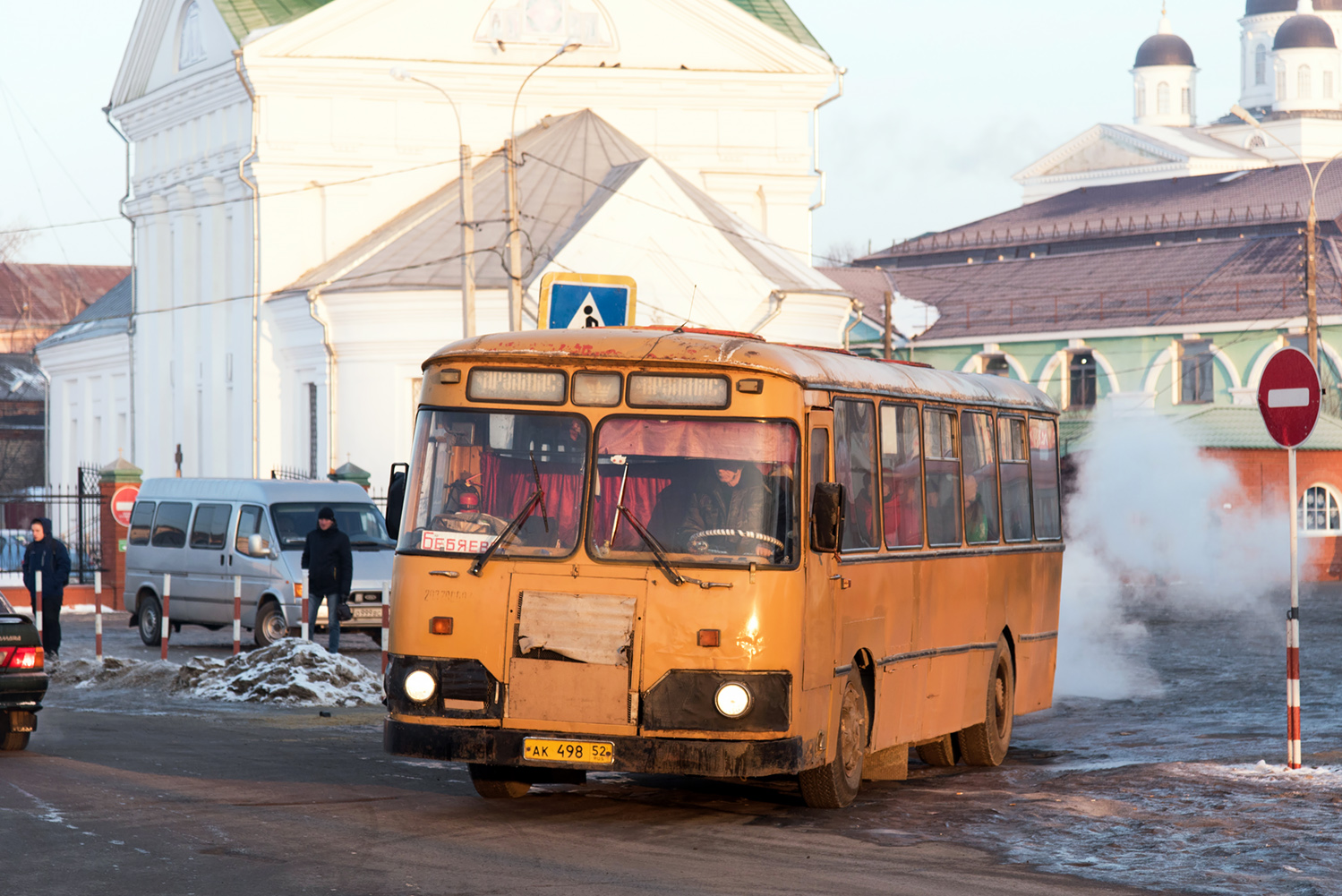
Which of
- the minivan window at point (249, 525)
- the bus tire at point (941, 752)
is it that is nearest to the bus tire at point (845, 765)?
the bus tire at point (941, 752)

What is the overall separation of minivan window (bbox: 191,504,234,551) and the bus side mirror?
1728 cm

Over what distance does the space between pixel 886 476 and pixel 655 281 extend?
33.6 m

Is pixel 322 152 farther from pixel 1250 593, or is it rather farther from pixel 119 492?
pixel 1250 593

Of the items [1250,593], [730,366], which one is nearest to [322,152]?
[1250,593]

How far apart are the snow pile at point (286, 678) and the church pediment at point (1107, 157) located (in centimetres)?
9732

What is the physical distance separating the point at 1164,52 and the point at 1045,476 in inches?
4930

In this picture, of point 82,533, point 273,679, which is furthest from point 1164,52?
point 273,679

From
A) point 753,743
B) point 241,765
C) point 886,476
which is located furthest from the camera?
point 241,765

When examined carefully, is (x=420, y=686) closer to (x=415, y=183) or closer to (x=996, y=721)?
(x=996, y=721)

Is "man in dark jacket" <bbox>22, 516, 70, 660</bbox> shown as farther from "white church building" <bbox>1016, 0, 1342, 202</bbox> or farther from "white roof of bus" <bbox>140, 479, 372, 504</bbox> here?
"white church building" <bbox>1016, 0, 1342, 202</bbox>

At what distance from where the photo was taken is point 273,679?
790 inches

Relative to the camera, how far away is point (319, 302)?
47688mm

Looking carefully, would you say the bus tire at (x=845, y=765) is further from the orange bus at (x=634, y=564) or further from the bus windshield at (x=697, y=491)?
the bus windshield at (x=697, y=491)

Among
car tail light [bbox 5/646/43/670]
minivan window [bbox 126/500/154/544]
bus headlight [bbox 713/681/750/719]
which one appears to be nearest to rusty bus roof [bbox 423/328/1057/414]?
bus headlight [bbox 713/681/750/719]
